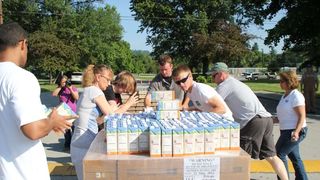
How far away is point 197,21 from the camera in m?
49.5

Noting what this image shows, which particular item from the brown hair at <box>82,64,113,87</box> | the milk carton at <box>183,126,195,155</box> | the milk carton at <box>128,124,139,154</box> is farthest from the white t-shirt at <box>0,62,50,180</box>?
the brown hair at <box>82,64,113,87</box>

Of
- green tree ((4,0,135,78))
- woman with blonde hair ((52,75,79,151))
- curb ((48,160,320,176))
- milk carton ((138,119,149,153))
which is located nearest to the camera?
milk carton ((138,119,149,153))

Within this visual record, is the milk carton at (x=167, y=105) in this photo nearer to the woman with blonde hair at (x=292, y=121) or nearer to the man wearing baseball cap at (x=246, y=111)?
the man wearing baseball cap at (x=246, y=111)

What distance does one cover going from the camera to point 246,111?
522cm

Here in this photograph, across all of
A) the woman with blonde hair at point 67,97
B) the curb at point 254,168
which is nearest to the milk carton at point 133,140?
the curb at point 254,168

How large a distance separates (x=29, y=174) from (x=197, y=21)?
4784 cm

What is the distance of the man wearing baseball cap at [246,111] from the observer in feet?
17.1

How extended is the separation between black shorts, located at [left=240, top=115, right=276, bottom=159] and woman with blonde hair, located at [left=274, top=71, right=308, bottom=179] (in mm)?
314

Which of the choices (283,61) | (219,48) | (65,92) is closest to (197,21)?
(219,48)

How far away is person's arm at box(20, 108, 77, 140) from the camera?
2.63 metres

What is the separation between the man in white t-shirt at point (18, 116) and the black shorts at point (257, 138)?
9.87 feet

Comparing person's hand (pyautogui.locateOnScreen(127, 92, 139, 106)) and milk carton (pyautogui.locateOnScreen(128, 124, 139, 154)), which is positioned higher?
person's hand (pyautogui.locateOnScreen(127, 92, 139, 106))

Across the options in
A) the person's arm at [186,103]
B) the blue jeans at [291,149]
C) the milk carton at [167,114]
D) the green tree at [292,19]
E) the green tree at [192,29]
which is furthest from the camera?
the green tree at [192,29]

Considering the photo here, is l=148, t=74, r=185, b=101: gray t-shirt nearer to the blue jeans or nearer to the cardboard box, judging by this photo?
the blue jeans
